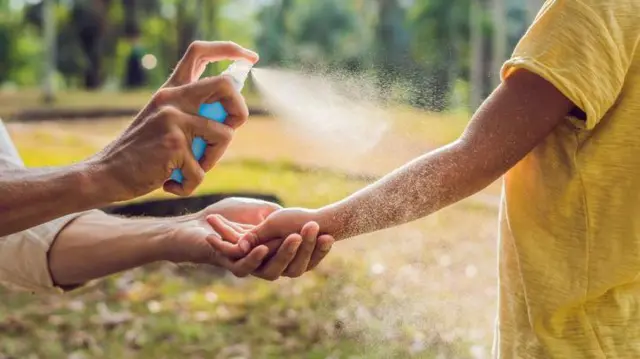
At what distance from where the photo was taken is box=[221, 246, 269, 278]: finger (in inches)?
40.7

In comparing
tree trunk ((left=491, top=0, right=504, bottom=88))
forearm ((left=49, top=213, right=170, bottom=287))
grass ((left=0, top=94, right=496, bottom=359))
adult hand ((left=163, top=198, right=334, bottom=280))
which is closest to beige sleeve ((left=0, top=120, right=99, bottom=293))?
forearm ((left=49, top=213, right=170, bottom=287))

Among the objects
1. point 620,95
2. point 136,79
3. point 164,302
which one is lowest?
point 164,302

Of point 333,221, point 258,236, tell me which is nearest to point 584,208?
point 333,221

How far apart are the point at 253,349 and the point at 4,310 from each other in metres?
0.78

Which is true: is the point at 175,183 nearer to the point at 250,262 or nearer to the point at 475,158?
the point at 250,262

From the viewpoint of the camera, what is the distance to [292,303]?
102 inches

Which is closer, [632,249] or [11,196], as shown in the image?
[632,249]

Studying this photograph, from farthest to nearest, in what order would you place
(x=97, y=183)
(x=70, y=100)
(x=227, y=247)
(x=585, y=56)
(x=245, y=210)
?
(x=70, y=100) < (x=245, y=210) < (x=227, y=247) < (x=97, y=183) < (x=585, y=56)

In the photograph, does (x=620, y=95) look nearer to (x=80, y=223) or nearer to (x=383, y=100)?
(x=383, y=100)

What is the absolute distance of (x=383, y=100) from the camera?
1.34 m

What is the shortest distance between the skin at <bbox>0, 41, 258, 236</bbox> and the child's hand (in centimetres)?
12

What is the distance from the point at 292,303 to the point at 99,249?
54.9 inches

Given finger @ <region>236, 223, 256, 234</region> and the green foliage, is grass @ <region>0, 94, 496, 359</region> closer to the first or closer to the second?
the green foliage

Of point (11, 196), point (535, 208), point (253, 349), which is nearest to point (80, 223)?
point (11, 196)
